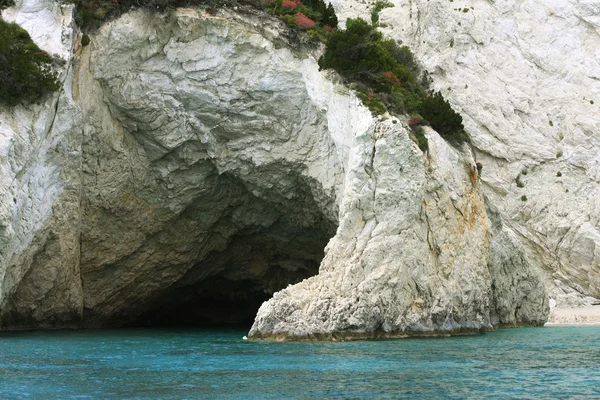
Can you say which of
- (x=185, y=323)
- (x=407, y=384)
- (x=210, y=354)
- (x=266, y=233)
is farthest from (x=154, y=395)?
(x=185, y=323)

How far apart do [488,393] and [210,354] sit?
10249 millimetres

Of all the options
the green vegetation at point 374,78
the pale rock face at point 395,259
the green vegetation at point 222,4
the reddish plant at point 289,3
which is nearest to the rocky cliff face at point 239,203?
the pale rock face at point 395,259

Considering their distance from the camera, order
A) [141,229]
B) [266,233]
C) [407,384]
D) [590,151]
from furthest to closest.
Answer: [590,151] < [266,233] < [141,229] < [407,384]

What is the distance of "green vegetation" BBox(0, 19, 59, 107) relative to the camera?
2930 centimetres

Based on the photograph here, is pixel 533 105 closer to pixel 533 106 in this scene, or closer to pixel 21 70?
pixel 533 106

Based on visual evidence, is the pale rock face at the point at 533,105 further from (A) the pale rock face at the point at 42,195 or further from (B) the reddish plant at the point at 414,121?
(A) the pale rock face at the point at 42,195

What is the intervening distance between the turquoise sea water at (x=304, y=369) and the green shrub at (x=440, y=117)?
9.85m

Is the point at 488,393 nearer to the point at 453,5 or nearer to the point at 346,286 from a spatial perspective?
the point at 346,286

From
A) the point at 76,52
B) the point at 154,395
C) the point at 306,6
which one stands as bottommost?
the point at 154,395

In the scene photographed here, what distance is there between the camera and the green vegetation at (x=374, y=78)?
1329 inches

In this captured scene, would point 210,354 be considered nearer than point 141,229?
Yes

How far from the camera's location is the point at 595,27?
50.5 m

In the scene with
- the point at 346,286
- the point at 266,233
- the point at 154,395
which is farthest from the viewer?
the point at 266,233

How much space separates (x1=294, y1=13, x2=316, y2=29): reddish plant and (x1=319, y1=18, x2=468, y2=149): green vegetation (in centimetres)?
152
